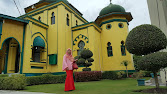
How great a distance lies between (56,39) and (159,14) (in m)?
10.8

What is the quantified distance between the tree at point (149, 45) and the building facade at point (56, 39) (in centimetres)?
943

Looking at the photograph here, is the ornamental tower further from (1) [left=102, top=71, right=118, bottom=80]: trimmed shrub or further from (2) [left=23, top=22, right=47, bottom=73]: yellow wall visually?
(2) [left=23, top=22, right=47, bottom=73]: yellow wall

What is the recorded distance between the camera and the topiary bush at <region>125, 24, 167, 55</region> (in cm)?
514

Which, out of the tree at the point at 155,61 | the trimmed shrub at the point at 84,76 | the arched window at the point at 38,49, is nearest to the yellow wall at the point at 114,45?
the trimmed shrub at the point at 84,76

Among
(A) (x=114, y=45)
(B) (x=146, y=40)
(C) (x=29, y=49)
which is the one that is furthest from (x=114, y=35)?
(B) (x=146, y=40)

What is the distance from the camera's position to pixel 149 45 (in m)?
5.16

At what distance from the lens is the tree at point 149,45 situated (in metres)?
4.74

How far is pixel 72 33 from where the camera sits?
16.8 meters

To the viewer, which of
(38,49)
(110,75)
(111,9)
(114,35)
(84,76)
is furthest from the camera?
(111,9)

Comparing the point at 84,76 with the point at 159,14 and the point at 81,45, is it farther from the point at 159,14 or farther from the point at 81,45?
the point at 159,14

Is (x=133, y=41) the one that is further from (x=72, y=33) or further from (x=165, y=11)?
(x=72, y=33)

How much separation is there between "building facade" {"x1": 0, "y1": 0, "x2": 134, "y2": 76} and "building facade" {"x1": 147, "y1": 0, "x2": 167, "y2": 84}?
7640mm

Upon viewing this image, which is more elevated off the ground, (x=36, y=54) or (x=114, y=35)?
(x=114, y=35)

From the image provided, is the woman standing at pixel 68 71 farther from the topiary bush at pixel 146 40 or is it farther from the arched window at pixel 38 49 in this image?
the arched window at pixel 38 49
